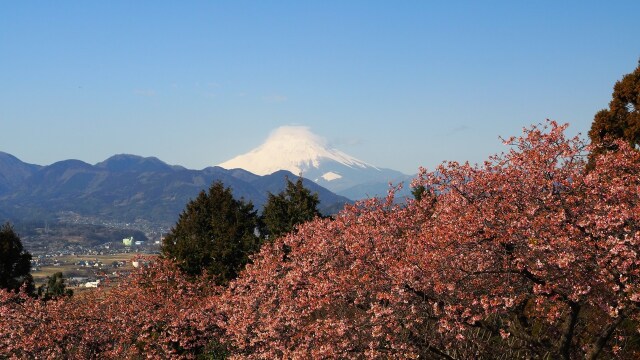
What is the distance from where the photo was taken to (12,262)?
193 feet

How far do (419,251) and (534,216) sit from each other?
3.24 m

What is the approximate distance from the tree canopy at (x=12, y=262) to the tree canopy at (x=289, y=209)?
2457 cm

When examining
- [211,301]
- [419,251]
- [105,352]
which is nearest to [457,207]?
[419,251]

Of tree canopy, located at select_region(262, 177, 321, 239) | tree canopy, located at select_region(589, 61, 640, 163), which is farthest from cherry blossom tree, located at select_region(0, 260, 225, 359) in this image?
tree canopy, located at select_region(589, 61, 640, 163)

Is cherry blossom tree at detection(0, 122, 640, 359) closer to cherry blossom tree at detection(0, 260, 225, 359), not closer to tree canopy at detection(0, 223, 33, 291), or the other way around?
cherry blossom tree at detection(0, 260, 225, 359)

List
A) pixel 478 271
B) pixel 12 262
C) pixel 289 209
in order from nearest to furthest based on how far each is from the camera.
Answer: pixel 478 271 < pixel 289 209 < pixel 12 262

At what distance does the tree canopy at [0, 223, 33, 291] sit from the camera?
5797 centimetres

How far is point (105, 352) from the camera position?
30828mm

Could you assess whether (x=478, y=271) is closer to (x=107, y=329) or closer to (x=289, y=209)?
(x=107, y=329)

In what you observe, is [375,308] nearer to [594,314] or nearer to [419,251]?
[419,251]

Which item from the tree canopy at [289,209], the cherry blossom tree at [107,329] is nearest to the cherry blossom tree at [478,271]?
the cherry blossom tree at [107,329]

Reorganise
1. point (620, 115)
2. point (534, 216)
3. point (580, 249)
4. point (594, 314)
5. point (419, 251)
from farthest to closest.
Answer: point (620, 115) → point (594, 314) → point (419, 251) → point (534, 216) → point (580, 249)

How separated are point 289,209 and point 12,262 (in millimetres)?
27880

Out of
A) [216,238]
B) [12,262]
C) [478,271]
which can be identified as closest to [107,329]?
[216,238]
